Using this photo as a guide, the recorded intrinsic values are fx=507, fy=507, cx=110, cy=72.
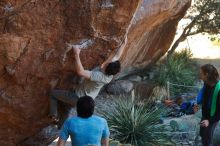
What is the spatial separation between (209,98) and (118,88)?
9400mm

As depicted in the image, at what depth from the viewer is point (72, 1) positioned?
7.18 m

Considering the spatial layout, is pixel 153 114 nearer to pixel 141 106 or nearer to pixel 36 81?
pixel 141 106

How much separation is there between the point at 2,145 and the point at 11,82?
4.69 ft

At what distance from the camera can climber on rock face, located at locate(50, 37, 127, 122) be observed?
735cm

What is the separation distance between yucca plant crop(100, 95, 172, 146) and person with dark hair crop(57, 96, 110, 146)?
4.51 m

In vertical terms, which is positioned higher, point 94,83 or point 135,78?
point 94,83

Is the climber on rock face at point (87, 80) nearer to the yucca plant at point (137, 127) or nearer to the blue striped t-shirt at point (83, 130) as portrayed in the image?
the blue striped t-shirt at point (83, 130)

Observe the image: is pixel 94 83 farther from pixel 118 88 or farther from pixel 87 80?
pixel 118 88

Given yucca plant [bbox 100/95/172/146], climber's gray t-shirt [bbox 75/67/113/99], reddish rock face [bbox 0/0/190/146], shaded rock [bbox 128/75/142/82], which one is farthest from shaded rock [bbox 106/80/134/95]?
climber's gray t-shirt [bbox 75/67/113/99]

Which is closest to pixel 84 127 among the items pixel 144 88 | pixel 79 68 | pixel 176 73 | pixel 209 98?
pixel 79 68

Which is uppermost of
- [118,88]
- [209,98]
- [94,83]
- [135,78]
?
[94,83]

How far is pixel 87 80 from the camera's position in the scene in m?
7.75

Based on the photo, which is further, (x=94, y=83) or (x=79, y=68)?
(x=94, y=83)

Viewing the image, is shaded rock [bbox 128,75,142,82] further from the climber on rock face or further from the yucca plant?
the climber on rock face
